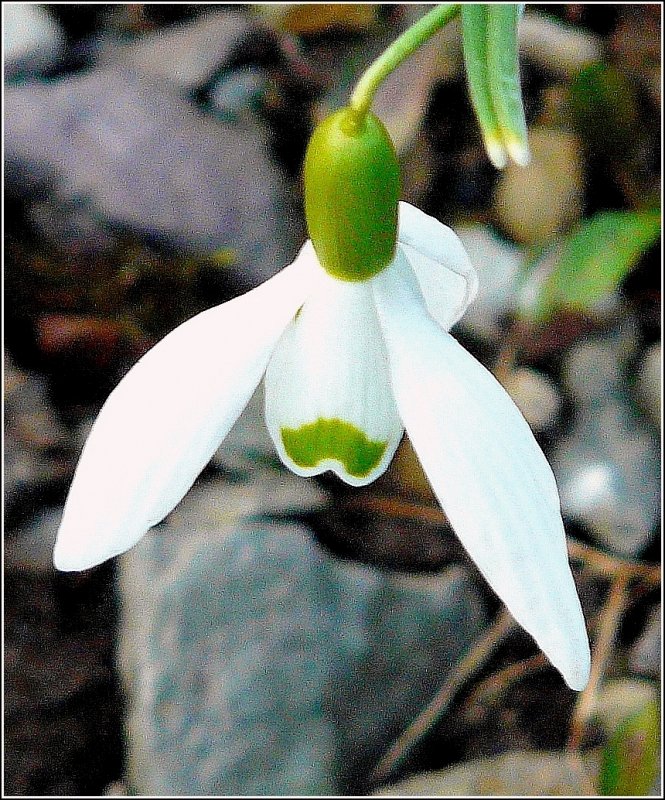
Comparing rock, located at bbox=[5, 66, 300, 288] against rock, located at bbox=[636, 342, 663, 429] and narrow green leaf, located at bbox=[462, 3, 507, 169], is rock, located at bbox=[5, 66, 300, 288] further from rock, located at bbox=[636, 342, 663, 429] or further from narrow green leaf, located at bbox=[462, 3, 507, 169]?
narrow green leaf, located at bbox=[462, 3, 507, 169]

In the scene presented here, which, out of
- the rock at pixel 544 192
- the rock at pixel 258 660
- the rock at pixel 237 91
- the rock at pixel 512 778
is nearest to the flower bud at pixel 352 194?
the rock at pixel 258 660

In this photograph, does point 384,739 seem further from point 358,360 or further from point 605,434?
point 358,360

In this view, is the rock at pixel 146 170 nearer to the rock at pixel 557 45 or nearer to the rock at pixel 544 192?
the rock at pixel 544 192

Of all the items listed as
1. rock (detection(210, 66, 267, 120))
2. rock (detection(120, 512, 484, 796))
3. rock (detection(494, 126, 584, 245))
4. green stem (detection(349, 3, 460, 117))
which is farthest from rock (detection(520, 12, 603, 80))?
green stem (detection(349, 3, 460, 117))

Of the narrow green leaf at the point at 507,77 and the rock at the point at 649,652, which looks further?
the rock at the point at 649,652

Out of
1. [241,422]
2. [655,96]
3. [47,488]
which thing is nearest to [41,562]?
[47,488]

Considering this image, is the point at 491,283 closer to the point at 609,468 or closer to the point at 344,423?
the point at 609,468

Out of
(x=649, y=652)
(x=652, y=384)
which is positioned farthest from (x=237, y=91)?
(x=649, y=652)
